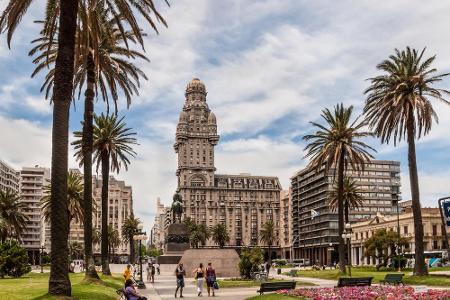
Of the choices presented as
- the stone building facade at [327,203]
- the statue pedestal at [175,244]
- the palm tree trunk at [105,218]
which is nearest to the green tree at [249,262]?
the palm tree trunk at [105,218]

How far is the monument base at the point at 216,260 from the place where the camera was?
5103 centimetres

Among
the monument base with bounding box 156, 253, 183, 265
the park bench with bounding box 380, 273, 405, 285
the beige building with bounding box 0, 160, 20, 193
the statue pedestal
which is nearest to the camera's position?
the park bench with bounding box 380, 273, 405, 285

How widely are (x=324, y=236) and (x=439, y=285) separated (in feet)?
401

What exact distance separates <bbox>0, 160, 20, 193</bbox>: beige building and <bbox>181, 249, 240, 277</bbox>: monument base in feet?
435

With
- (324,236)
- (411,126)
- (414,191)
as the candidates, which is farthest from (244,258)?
(324,236)

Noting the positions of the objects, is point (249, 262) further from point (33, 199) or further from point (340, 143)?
point (33, 199)

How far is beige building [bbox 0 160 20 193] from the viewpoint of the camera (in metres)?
174

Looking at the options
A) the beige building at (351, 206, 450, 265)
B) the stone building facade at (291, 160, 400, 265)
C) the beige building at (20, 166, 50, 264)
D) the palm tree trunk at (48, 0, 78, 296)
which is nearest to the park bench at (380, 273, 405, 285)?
the palm tree trunk at (48, 0, 78, 296)

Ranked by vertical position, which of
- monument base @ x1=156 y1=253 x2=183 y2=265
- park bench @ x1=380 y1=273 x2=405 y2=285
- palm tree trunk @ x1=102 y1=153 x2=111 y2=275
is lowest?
monument base @ x1=156 y1=253 x2=183 y2=265

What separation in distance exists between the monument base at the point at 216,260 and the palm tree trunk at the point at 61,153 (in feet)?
106

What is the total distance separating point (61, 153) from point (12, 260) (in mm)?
36060

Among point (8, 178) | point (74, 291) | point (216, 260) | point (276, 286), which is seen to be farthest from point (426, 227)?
point (8, 178)

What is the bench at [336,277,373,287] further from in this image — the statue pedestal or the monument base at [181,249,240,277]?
the statue pedestal

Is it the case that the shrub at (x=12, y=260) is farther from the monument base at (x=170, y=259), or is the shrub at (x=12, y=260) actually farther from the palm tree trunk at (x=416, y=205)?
the palm tree trunk at (x=416, y=205)
